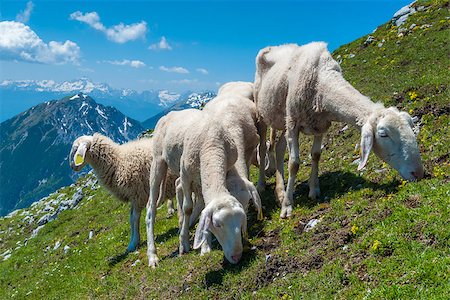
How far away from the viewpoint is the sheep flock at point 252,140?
928 cm

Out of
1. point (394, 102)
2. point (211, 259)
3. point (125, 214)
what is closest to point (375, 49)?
point (394, 102)

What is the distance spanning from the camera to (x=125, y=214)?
21.1 meters

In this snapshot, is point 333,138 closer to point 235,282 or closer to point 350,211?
point 350,211

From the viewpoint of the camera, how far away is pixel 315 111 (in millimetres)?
11227

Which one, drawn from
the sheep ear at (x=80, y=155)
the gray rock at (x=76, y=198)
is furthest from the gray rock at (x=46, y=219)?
the sheep ear at (x=80, y=155)

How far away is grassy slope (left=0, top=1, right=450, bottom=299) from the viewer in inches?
276

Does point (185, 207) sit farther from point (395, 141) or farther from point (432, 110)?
point (432, 110)

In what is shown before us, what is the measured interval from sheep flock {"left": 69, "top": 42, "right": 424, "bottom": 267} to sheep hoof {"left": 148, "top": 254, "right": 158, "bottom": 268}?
0.14 feet

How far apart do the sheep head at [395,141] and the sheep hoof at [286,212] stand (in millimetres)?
2567

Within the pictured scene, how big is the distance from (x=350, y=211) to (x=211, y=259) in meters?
3.27

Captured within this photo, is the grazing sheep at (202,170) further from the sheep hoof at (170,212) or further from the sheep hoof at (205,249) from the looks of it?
the sheep hoof at (170,212)

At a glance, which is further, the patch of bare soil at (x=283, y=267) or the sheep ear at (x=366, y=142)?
the sheep ear at (x=366, y=142)

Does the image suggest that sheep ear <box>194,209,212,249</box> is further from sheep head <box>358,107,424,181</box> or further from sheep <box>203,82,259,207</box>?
sheep head <box>358,107,424,181</box>

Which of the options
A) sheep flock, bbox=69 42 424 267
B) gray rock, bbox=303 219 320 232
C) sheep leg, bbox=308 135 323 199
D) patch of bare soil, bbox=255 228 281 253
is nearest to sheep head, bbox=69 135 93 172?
sheep flock, bbox=69 42 424 267
